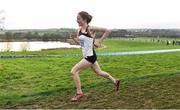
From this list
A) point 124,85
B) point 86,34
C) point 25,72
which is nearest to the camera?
point 86,34

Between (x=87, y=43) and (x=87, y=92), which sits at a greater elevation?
(x=87, y=43)

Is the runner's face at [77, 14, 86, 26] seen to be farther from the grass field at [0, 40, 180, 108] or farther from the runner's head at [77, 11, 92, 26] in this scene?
the grass field at [0, 40, 180, 108]

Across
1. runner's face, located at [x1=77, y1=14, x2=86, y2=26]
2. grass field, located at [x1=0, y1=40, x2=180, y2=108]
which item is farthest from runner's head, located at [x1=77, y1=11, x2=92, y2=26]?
grass field, located at [x1=0, y1=40, x2=180, y2=108]

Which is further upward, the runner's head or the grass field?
the runner's head

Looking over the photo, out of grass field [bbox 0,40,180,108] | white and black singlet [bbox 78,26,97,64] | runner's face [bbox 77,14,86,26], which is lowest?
grass field [bbox 0,40,180,108]

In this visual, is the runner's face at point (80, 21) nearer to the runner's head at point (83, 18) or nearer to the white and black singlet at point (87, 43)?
the runner's head at point (83, 18)

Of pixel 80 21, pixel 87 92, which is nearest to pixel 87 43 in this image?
pixel 80 21

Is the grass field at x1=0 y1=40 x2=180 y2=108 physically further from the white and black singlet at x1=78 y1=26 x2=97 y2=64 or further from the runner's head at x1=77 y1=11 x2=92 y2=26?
the runner's head at x1=77 y1=11 x2=92 y2=26

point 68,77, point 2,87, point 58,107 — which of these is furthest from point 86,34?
point 68,77

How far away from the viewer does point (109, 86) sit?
1126cm

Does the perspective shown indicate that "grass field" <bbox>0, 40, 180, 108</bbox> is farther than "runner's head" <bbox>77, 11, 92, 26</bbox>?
No

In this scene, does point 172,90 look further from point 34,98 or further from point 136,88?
point 34,98

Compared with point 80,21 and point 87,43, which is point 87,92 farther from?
point 80,21

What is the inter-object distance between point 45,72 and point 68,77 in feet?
6.08
